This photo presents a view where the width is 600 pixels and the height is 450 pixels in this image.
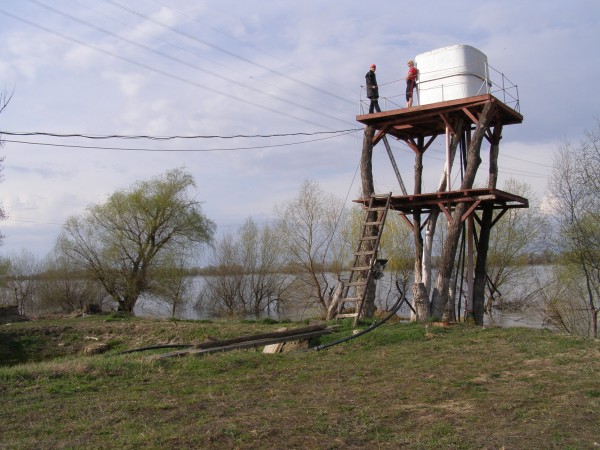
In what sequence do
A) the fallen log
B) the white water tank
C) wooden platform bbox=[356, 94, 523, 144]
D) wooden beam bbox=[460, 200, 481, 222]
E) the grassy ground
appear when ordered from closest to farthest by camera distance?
the grassy ground → the fallen log → wooden beam bbox=[460, 200, 481, 222] → wooden platform bbox=[356, 94, 523, 144] → the white water tank

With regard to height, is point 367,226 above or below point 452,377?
above

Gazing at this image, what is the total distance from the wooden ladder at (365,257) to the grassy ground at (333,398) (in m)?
3.22

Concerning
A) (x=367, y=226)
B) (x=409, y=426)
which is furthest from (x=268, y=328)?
(x=409, y=426)

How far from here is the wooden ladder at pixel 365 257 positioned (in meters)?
16.0

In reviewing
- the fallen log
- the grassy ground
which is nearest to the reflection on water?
the fallen log

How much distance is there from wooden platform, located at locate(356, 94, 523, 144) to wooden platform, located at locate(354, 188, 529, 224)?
2.02 meters

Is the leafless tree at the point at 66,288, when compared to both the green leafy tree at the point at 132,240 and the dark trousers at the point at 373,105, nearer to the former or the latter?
the green leafy tree at the point at 132,240

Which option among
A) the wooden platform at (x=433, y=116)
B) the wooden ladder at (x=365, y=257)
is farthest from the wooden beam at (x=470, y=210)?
the wooden platform at (x=433, y=116)

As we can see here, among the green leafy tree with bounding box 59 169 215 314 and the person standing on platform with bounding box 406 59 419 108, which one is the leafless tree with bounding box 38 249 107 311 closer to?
the green leafy tree with bounding box 59 169 215 314

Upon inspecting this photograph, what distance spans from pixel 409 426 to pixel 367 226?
1116 centimetres

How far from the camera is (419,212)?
19.2m

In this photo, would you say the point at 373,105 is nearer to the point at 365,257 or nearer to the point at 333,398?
the point at 365,257

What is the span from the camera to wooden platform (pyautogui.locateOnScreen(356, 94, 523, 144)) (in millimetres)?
16609

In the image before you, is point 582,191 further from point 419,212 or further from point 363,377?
point 363,377
